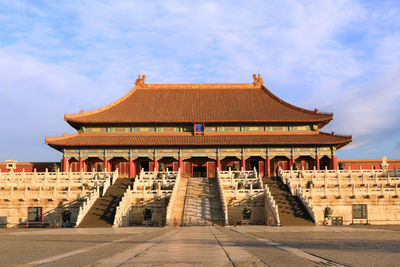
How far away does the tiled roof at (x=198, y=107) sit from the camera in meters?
55.6

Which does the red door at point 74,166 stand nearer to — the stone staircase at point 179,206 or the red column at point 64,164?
the red column at point 64,164

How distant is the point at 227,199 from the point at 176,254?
76.0ft

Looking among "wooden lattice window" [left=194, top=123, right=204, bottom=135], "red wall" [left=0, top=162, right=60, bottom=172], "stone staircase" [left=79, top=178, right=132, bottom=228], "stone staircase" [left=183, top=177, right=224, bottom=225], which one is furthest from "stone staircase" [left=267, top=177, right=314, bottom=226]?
"red wall" [left=0, top=162, right=60, bottom=172]

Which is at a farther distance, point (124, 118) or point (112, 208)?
point (124, 118)

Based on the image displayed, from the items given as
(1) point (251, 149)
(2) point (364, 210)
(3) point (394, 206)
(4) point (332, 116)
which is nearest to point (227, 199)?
(2) point (364, 210)

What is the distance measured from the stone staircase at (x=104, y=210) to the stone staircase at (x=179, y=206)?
4350 mm

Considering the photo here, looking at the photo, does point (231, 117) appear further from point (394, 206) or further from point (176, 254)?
point (176, 254)

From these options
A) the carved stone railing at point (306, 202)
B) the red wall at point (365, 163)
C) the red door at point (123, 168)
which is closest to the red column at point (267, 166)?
the red wall at point (365, 163)

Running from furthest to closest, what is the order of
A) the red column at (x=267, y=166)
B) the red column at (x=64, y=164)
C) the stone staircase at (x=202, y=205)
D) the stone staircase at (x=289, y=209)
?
the red column at (x=267, y=166) → the red column at (x=64, y=164) → the stone staircase at (x=202, y=205) → the stone staircase at (x=289, y=209)

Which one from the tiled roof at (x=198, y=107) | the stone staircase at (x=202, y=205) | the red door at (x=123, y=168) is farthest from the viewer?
the tiled roof at (x=198, y=107)

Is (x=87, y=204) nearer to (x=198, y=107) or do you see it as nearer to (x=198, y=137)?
(x=198, y=137)

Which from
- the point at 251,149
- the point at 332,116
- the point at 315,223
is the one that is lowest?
the point at 315,223

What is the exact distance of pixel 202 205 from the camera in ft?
108

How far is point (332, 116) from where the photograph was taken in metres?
55.7
